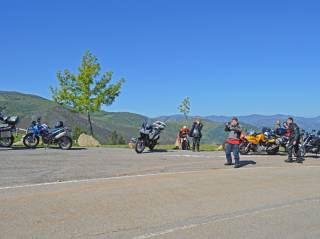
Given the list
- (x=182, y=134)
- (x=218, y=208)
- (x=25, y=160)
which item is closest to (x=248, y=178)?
(x=218, y=208)

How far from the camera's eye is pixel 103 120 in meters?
120

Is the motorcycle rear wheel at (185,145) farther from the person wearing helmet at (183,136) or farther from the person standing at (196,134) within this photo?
the person standing at (196,134)

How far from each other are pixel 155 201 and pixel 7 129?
13694 mm

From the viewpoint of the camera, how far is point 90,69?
35594mm

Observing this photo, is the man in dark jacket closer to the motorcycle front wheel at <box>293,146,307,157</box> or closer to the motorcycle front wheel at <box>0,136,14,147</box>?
the motorcycle front wheel at <box>293,146,307,157</box>

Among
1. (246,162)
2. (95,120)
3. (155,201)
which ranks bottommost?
(155,201)

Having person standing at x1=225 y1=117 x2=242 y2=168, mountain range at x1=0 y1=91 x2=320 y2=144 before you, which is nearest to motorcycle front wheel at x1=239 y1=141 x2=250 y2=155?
mountain range at x1=0 y1=91 x2=320 y2=144

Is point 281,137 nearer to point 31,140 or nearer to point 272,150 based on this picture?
point 272,150

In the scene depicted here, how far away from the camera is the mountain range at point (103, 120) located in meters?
53.0

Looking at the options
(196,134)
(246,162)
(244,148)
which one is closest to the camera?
(246,162)

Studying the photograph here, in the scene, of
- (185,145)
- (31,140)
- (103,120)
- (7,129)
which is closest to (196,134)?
(185,145)

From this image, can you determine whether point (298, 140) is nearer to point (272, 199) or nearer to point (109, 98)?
point (272, 199)

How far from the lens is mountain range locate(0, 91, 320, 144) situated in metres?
53.0

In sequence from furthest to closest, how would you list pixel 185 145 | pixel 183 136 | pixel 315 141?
pixel 183 136
pixel 185 145
pixel 315 141
